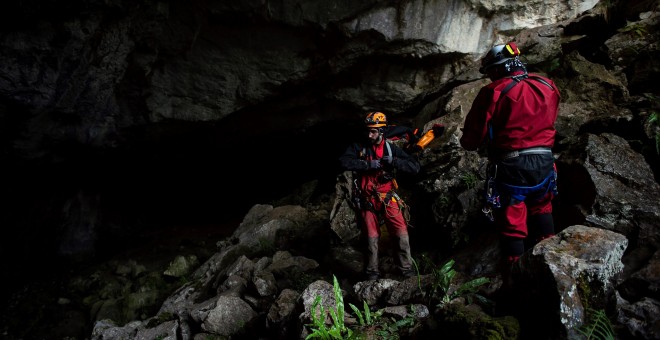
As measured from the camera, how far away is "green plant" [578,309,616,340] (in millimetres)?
2574

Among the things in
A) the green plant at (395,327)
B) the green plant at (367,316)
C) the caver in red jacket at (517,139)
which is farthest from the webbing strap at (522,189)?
the green plant at (367,316)

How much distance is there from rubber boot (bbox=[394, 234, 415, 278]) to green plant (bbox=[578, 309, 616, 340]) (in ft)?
8.93

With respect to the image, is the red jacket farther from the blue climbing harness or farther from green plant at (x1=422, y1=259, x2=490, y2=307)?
green plant at (x1=422, y1=259, x2=490, y2=307)

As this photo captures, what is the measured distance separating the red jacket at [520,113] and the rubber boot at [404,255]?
1.97 m

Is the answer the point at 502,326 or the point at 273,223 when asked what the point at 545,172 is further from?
the point at 273,223

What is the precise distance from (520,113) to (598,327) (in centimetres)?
211

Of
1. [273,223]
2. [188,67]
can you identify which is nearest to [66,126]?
[188,67]

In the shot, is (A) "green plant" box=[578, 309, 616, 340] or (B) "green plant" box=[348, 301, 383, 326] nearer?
(A) "green plant" box=[578, 309, 616, 340]

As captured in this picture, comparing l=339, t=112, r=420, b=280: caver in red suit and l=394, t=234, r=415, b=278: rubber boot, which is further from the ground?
l=339, t=112, r=420, b=280: caver in red suit

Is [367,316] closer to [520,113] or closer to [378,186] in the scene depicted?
[378,186]

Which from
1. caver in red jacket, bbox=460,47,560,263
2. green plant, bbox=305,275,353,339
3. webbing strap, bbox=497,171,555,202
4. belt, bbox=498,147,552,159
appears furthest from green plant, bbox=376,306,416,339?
belt, bbox=498,147,552,159

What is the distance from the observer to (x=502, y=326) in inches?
111

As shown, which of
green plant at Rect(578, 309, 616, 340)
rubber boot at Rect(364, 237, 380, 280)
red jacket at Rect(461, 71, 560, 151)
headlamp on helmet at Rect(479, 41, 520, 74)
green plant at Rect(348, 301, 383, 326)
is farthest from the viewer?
rubber boot at Rect(364, 237, 380, 280)

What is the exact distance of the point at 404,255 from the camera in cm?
537
